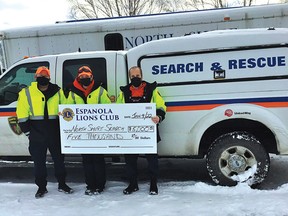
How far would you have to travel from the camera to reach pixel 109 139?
4.97 metres

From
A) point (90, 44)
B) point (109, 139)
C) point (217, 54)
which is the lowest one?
point (109, 139)

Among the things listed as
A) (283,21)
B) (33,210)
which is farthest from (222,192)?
(283,21)

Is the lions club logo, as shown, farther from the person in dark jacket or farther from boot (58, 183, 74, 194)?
boot (58, 183, 74, 194)

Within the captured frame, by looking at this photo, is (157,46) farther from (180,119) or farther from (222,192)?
(222,192)

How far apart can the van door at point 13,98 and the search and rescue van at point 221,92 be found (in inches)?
40.7

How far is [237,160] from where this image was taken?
4934 mm

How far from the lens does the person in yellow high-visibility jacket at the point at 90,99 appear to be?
479cm

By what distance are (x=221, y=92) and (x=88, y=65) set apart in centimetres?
197

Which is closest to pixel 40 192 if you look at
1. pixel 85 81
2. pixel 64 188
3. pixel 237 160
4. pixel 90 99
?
pixel 64 188

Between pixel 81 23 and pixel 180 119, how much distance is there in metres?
4.75

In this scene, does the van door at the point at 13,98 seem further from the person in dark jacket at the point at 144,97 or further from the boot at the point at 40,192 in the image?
the person in dark jacket at the point at 144,97

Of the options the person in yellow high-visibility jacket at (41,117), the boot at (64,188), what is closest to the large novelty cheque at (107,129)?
the person in yellow high-visibility jacket at (41,117)

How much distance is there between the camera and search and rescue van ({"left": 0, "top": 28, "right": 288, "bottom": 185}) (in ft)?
15.6

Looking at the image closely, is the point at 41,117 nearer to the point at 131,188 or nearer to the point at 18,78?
the point at 18,78
